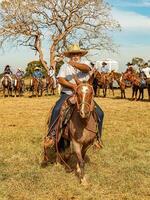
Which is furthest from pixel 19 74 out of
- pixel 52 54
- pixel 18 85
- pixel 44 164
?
pixel 44 164

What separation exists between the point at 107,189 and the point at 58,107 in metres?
1.91

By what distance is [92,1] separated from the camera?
3988 cm

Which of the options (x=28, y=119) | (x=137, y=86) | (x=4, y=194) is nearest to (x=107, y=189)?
(x=4, y=194)

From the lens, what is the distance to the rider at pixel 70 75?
7.48 meters

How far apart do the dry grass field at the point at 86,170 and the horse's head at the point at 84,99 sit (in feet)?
3.94

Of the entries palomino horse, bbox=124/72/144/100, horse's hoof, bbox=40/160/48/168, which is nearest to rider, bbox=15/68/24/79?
palomino horse, bbox=124/72/144/100

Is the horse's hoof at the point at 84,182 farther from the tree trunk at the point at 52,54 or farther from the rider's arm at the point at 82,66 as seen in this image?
the tree trunk at the point at 52,54

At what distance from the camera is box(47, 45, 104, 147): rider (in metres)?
Answer: 7.48

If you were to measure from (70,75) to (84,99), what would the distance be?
1.18m

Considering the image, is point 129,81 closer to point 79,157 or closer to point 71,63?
point 71,63

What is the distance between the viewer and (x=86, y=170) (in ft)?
26.6

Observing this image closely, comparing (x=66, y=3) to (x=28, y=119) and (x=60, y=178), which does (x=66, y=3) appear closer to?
(x=28, y=119)

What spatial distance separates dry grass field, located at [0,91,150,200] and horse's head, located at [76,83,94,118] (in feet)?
3.94

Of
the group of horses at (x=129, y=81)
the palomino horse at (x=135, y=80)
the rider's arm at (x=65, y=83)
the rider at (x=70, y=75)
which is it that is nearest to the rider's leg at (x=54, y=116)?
the rider at (x=70, y=75)
